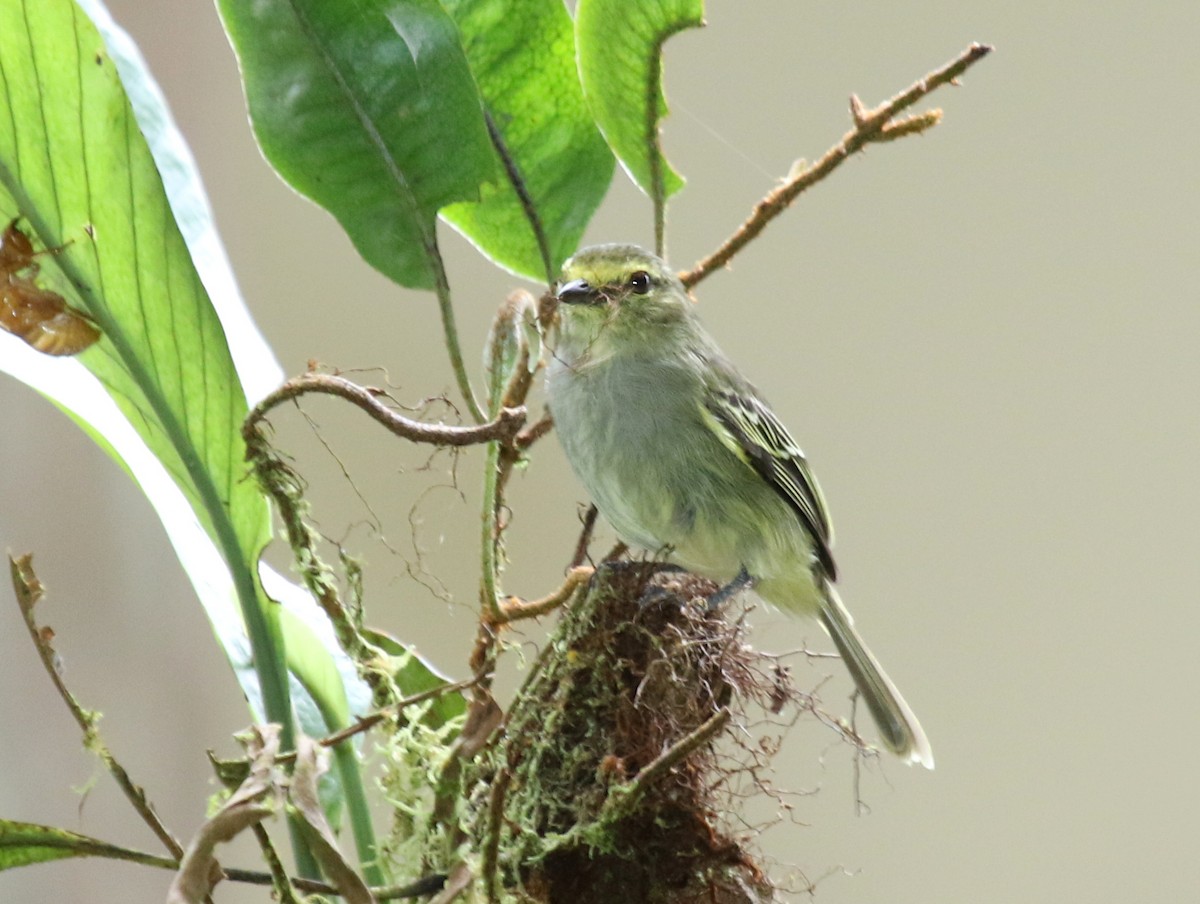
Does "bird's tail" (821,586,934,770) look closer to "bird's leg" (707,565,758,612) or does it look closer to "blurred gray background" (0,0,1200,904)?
"bird's leg" (707,565,758,612)

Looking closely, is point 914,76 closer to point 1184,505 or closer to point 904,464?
point 904,464

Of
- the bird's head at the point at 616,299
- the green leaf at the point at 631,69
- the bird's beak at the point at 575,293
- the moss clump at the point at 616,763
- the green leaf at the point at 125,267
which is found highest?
the green leaf at the point at 631,69

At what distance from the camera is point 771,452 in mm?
1696

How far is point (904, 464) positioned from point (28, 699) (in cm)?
220

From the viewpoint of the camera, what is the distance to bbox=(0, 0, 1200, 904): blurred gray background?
9.93ft

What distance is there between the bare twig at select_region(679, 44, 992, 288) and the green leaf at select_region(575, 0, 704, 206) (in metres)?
0.13

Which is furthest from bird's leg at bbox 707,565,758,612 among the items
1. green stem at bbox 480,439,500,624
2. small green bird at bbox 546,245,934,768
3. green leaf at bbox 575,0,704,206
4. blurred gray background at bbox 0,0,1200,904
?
blurred gray background at bbox 0,0,1200,904

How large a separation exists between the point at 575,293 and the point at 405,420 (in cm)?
54

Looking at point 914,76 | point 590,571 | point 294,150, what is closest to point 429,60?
point 294,150

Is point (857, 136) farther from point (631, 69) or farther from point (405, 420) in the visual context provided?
point (405, 420)

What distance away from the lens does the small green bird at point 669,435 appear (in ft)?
5.15

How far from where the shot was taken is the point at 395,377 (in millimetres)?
2980

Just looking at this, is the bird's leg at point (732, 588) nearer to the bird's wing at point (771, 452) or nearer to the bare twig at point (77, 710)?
the bird's wing at point (771, 452)

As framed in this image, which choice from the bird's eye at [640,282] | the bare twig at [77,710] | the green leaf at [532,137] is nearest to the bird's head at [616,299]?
the bird's eye at [640,282]
